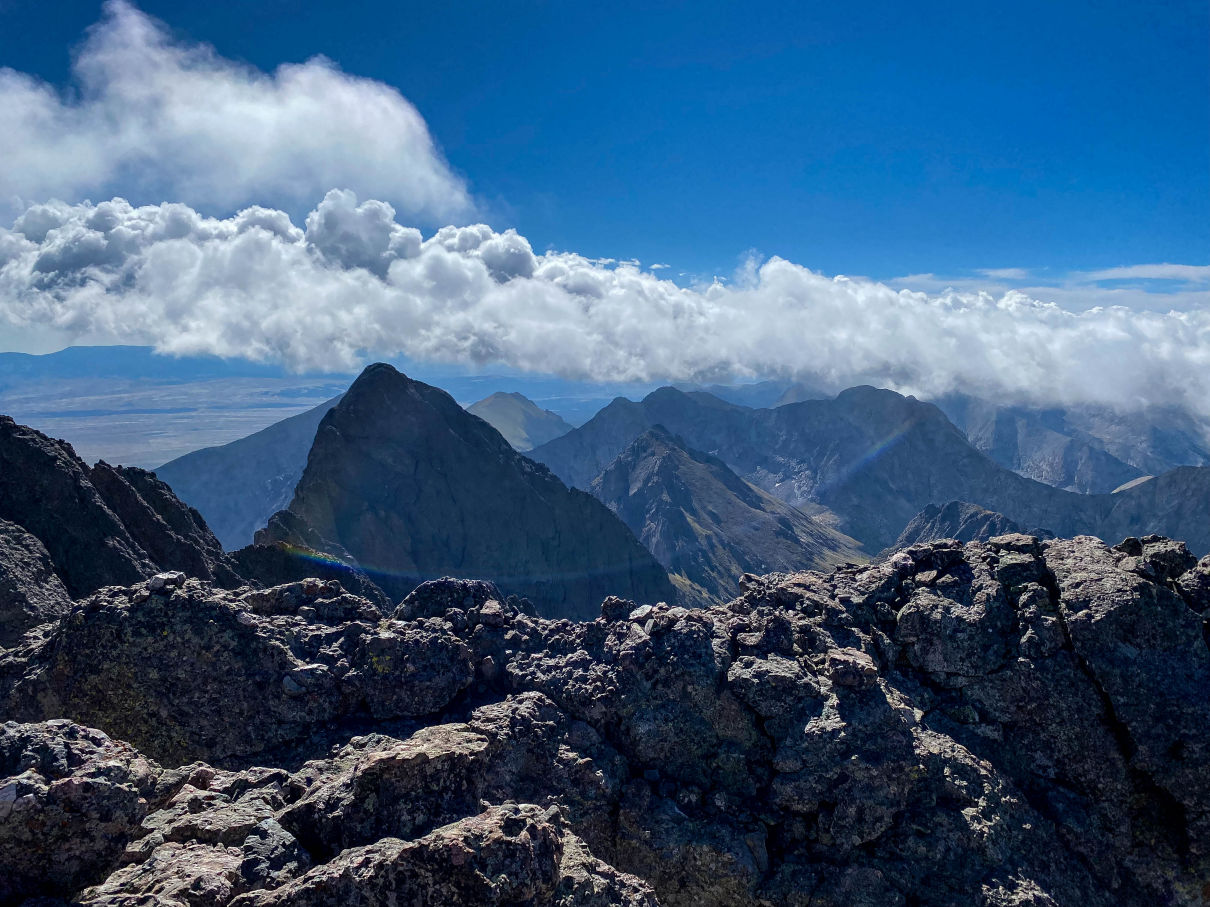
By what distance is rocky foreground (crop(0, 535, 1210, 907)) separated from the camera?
19047 millimetres

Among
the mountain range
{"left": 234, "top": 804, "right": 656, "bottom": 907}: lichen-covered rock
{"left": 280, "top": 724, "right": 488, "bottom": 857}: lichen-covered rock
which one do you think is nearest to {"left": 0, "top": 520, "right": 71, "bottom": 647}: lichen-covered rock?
the mountain range

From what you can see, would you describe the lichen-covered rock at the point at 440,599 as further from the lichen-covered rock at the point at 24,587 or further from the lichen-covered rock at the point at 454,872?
the lichen-covered rock at the point at 24,587

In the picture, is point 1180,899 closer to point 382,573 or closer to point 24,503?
point 24,503

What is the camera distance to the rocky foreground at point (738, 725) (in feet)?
62.5

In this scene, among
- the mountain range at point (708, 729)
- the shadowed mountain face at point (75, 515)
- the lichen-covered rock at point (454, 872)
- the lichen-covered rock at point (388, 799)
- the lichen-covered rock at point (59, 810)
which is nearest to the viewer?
the lichen-covered rock at point (454, 872)

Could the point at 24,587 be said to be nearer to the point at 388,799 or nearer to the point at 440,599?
the point at 440,599

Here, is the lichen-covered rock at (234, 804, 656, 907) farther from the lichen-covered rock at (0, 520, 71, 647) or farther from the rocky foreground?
the lichen-covered rock at (0, 520, 71, 647)

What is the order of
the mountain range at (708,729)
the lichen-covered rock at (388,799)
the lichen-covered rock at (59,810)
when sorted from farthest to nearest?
the mountain range at (708,729) < the lichen-covered rock at (388,799) < the lichen-covered rock at (59,810)

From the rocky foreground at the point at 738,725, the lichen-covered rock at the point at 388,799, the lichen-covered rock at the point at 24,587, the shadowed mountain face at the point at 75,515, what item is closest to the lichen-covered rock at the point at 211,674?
the rocky foreground at the point at 738,725

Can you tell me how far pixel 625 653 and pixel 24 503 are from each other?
5260 cm

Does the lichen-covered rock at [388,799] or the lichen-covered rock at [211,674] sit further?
the lichen-covered rock at [211,674]

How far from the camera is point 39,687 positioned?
70.2 ft

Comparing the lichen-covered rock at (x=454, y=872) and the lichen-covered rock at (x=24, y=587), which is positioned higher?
the lichen-covered rock at (x=454, y=872)

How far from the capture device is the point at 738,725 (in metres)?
22.5
